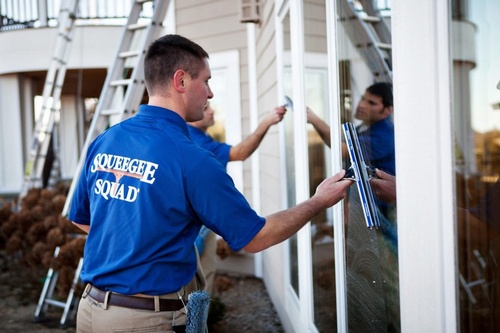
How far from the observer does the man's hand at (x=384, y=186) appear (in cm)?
198

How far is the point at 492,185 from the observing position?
1.35 m

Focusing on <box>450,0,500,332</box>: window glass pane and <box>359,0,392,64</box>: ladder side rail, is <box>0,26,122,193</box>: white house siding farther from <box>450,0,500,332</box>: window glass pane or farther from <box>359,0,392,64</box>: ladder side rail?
<box>450,0,500,332</box>: window glass pane

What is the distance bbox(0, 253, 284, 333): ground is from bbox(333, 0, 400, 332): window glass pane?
8.55ft

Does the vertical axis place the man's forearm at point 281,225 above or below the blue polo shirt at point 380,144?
below

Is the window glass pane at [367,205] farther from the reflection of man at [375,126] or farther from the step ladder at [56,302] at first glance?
the step ladder at [56,302]

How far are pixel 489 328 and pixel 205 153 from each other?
112 cm

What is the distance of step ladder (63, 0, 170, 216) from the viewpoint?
220 inches

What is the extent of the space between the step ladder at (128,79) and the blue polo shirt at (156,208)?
3446mm

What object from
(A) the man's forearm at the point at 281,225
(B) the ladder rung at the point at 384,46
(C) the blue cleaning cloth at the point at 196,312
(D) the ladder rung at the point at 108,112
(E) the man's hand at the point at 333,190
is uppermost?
(B) the ladder rung at the point at 384,46

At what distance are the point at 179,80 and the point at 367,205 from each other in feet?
3.10

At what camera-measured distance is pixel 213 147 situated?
4.46 metres

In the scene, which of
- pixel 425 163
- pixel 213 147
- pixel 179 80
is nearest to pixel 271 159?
pixel 213 147

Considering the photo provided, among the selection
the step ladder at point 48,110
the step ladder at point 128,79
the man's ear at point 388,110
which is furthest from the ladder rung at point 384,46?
the step ladder at point 48,110

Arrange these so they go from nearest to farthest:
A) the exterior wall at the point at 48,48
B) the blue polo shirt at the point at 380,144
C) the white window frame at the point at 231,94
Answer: the blue polo shirt at the point at 380,144, the white window frame at the point at 231,94, the exterior wall at the point at 48,48
